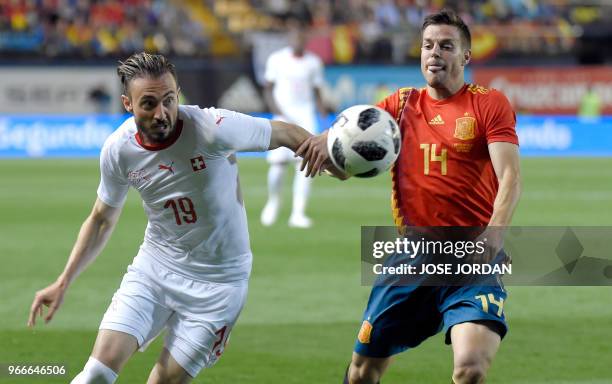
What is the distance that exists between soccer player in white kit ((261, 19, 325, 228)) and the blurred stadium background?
379mm

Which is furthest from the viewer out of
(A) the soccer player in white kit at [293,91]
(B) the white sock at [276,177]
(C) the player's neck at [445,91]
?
(A) the soccer player in white kit at [293,91]

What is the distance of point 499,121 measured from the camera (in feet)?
17.6

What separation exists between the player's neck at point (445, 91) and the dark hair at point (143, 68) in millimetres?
1395

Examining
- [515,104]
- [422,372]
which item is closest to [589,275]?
[422,372]

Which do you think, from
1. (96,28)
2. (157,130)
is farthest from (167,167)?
(96,28)

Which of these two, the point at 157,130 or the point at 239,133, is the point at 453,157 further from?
the point at 157,130

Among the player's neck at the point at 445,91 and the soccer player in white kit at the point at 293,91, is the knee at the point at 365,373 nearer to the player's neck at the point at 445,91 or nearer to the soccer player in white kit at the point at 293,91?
the player's neck at the point at 445,91

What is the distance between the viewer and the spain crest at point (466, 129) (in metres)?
5.44

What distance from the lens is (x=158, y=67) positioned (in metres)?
4.98

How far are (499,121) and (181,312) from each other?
5.96ft

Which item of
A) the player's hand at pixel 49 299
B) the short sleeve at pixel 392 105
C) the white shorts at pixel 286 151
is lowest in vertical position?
the white shorts at pixel 286 151

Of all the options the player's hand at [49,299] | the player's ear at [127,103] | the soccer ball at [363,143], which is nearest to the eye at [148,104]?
the player's ear at [127,103]

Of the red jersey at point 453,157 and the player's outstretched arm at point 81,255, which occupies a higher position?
the red jersey at point 453,157

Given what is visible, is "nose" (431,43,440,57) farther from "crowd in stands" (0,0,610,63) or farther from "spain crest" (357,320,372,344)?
"crowd in stands" (0,0,610,63)
